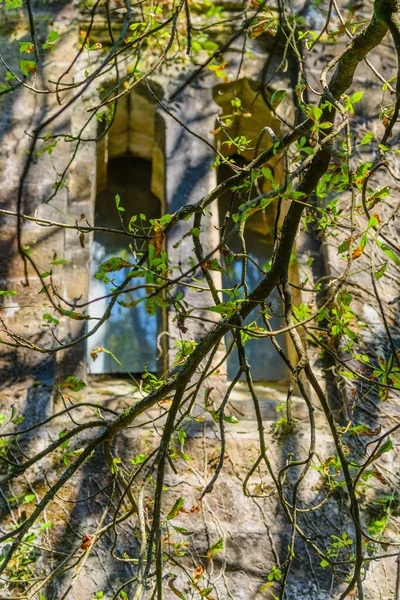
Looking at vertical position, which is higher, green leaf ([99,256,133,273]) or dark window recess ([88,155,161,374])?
dark window recess ([88,155,161,374])

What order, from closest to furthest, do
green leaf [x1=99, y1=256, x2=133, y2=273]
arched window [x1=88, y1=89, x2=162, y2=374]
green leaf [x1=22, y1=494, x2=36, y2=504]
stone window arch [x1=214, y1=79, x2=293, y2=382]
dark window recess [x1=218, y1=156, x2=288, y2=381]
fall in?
green leaf [x1=99, y1=256, x2=133, y2=273]
green leaf [x1=22, y1=494, x2=36, y2=504]
stone window arch [x1=214, y1=79, x2=293, y2=382]
arched window [x1=88, y1=89, x2=162, y2=374]
dark window recess [x1=218, y1=156, x2=288, y2=381]

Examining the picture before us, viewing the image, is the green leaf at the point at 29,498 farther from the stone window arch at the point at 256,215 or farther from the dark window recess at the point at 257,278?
the dark window recess at the point at 257,278

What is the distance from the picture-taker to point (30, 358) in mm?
3865

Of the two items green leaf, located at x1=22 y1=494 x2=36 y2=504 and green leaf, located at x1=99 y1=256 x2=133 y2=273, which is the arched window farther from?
green leaf, located at x1=99 y1=256 x2=133 y2=273

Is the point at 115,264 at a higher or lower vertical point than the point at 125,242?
lower

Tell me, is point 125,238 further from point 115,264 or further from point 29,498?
point 115,264

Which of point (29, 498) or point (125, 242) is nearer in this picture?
point (29, 498)

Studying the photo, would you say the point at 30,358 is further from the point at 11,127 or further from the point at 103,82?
the point at 103,82

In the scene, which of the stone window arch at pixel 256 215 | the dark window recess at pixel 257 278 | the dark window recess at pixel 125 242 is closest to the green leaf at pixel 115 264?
the stone window arch at pixel 256 215

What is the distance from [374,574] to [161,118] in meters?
2.87

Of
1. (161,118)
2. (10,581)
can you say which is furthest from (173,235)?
(10,581)

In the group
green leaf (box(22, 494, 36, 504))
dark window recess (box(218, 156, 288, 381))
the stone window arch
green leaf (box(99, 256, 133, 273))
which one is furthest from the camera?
dark window recess (box(218, 156, 288, 381))

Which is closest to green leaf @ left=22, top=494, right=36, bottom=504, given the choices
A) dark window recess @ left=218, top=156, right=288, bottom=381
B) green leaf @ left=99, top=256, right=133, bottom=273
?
green leaf @ left=99, top=256, right=133, bottom=273

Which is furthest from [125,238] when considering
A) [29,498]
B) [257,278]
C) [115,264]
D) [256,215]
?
[115,264]
